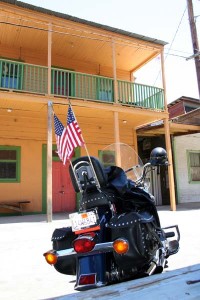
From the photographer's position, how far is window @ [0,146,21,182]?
35.7ft

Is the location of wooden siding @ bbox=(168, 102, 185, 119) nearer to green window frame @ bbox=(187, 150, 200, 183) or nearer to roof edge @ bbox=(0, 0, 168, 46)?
green window frame @ bbox=(187, 150, 200, 183)

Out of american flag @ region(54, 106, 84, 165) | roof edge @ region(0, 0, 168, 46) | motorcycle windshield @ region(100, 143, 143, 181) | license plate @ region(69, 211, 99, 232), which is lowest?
license plate @ region(69, 211, 99, 232)

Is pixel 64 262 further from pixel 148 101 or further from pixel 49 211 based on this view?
pixel 148 101

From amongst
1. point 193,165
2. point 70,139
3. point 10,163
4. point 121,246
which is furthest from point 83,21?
point 121,246

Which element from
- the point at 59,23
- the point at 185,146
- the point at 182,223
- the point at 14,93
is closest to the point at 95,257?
the point at 182,223

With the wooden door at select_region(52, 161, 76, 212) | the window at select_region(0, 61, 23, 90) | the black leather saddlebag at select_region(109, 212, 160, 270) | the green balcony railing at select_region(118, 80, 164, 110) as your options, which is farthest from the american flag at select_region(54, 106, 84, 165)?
the green balcony railing at select_region(118, 80, 164, 110)

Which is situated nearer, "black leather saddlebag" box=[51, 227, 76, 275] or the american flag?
"black leather saddlebag" box=[51, 227, 76, 275]

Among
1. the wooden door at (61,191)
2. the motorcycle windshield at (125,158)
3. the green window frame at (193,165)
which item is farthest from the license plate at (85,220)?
the green window frame at (193,165)

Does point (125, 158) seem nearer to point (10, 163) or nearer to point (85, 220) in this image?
point (85, 220)

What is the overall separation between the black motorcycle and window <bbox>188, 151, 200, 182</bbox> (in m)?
12.9

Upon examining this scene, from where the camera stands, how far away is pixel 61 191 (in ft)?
38.8

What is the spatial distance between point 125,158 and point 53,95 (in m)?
6.34

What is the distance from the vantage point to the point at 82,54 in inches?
503

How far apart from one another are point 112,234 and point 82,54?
11532 mm
